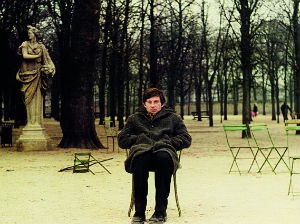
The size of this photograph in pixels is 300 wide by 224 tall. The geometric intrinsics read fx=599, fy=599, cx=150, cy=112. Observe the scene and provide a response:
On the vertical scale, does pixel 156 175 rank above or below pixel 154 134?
below

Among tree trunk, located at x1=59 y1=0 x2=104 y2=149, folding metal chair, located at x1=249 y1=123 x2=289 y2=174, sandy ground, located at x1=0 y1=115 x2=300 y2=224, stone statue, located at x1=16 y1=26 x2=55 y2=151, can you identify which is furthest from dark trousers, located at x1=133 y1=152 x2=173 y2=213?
tree trunk, located at x1=59 y1=0 x2=104 y2=149

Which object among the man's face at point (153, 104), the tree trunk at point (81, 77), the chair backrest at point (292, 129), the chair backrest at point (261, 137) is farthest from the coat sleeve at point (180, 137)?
the tree trunk at point (81, 77)

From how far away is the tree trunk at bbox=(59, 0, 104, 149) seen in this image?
768 inches

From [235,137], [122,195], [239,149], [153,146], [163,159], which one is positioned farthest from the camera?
[235,137]

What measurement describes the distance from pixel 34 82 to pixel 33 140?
1.83 meters

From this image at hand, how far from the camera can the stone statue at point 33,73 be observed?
61.4ft

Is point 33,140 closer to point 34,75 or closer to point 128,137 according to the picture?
point 34,75

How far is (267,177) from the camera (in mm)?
11391

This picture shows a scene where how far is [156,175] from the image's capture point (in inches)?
263

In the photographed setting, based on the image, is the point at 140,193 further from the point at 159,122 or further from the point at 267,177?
the point at 267,177

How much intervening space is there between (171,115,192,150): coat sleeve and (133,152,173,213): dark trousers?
1.01 feet

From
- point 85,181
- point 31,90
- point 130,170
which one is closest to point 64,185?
point 85,181

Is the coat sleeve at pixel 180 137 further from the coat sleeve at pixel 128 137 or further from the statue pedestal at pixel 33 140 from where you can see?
the statue pedestal at pixel 33 140

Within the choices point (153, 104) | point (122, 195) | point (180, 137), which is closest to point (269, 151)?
point (122, 195)
